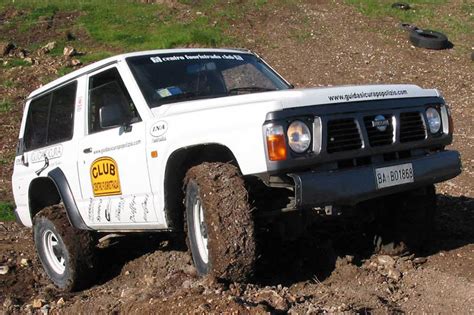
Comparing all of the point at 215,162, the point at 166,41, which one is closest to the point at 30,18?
the point at 166,41

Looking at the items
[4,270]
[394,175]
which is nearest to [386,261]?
[394,175]

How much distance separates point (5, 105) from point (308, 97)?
12.6 m

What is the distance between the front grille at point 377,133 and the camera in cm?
475

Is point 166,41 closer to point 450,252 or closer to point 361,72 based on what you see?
point 361,72

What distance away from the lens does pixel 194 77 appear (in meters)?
5.79

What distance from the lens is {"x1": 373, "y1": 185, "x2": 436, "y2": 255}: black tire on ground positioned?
5.67 metres

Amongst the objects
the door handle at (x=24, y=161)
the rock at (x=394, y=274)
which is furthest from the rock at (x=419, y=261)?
the door handle at (x=24, y=161)

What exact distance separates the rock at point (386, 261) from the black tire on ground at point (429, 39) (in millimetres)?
14114

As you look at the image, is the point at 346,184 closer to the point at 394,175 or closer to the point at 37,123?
the point at 394,175

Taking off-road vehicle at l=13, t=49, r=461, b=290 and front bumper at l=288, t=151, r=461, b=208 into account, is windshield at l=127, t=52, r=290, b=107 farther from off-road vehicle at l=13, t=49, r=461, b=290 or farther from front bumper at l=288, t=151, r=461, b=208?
front bumper at l=288, t=151, r=461, b=208

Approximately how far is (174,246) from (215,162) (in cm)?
245

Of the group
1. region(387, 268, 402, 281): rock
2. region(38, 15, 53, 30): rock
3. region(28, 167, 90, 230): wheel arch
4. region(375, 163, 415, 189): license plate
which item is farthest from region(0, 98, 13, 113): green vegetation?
region(375, 163, 415, 189): license plate

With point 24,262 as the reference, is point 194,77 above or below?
above

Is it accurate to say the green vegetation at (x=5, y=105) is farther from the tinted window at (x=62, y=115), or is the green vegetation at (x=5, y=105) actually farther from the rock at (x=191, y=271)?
the rock at (x=191, y=271)
